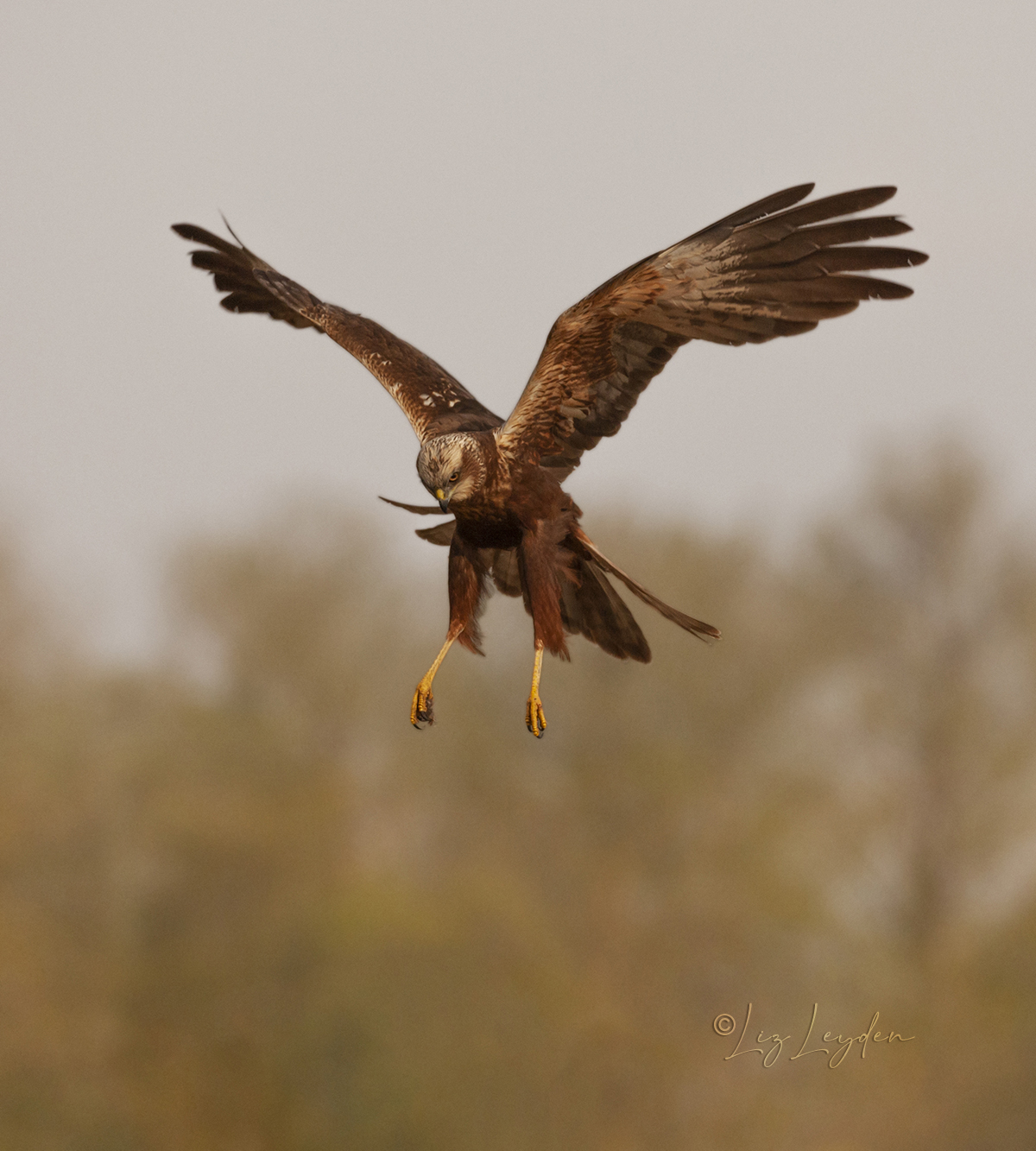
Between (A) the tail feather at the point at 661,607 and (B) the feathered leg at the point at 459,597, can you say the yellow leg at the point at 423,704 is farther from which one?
(A) the tail feather at the point at 661,607

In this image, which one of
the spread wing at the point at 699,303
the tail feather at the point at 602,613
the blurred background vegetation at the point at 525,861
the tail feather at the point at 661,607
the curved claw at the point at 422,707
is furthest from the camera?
the blurred background vegetation at the point at 525,861

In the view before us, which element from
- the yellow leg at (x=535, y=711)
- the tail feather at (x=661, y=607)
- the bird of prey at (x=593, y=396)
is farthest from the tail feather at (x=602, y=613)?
the yellow leg at (x=535, y=711)

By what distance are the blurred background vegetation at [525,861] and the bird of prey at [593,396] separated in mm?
16673

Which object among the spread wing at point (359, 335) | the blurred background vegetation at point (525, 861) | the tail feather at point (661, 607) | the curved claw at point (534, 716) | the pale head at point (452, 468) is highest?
the spread wing at point (359, 335)

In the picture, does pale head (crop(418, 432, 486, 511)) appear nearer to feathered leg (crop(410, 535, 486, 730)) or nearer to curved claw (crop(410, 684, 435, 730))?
feathered leg (crop(410, 535, 486, 730))

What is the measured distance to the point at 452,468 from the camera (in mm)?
4859

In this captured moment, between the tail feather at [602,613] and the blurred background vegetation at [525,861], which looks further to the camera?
the blurred background vegetation at [525,861]

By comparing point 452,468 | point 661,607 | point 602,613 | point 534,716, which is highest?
point 452,468

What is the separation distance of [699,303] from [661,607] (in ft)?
3.94

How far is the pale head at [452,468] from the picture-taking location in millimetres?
4836

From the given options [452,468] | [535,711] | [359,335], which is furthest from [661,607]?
[359,335]

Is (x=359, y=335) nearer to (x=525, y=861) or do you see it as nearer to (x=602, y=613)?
(x=602, y=613)

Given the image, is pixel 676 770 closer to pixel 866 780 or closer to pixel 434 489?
pixel 866 780

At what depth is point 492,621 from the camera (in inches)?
894
